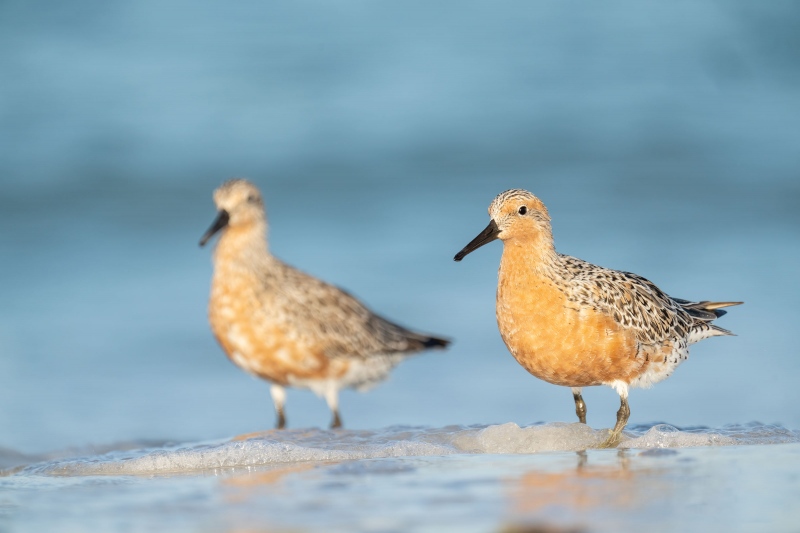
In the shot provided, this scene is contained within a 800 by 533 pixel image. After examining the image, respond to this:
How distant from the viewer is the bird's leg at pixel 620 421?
785 centimetres

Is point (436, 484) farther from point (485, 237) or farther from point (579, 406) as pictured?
point (579, 406)

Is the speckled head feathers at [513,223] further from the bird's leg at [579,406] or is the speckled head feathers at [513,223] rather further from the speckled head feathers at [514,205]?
the bird's leg at [579,406]

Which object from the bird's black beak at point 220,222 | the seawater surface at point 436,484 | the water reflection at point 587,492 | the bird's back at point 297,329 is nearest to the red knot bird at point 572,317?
the seawater surface at point 436,484

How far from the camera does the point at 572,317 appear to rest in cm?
820

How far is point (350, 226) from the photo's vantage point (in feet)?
57.5

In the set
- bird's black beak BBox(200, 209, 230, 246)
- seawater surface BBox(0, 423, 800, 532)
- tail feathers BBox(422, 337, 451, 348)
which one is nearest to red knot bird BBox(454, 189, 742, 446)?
seawater surface BBox(0, 423, 800, 532)

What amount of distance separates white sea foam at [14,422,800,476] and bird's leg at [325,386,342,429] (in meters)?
1.98

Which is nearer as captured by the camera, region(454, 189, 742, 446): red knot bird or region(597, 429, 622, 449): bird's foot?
region(597, 429, 622, 449): bird's foot

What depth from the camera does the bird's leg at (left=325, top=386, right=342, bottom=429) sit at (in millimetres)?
10438

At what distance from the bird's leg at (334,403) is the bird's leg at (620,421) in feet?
9.26

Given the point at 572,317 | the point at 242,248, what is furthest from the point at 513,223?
the point at 242,248

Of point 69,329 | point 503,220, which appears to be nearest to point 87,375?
point 69,329

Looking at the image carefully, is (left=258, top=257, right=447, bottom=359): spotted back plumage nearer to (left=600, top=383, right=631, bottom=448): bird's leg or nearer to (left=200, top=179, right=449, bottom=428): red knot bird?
(left=200, top=179, right=449, bottom=428): red knot bird

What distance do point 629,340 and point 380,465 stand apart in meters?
2.31
